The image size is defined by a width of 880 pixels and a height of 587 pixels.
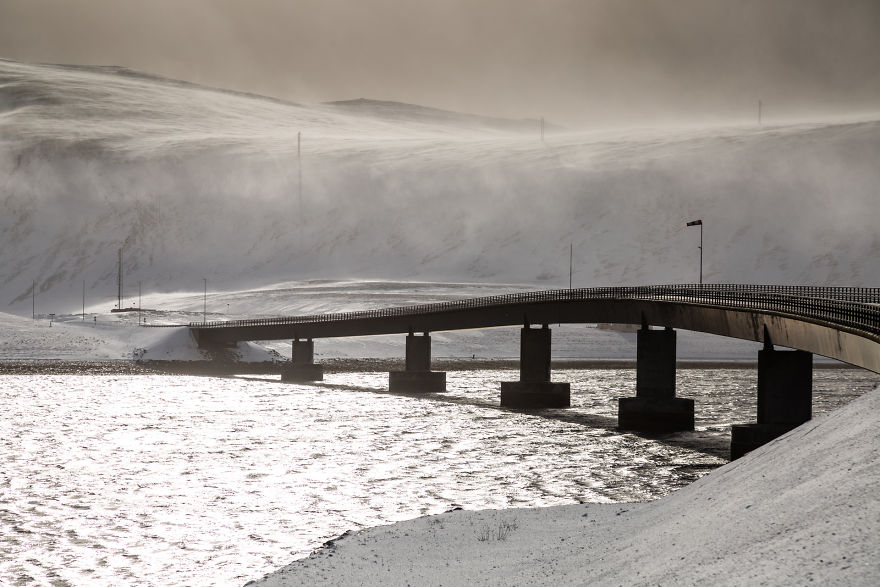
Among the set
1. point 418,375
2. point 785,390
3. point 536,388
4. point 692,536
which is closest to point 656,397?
point 785,390

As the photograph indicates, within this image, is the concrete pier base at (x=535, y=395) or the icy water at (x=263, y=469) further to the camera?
the concrete pier base at (x=535, y=395)

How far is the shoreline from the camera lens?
134125 mm

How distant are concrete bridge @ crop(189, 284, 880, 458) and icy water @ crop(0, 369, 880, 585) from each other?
2930 millimetres

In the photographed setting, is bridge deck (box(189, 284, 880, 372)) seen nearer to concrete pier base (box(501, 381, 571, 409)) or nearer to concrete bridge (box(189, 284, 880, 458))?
concrete bridge (box(189, 284, 880, 458))

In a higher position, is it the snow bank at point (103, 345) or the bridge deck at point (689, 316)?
the bridge deck at point (689, 316)

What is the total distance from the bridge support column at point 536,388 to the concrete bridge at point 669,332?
8cm

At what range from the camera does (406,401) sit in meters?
96.9

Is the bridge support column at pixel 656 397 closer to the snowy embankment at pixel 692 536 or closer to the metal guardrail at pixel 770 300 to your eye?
the metal guardrail at pixel 770 300

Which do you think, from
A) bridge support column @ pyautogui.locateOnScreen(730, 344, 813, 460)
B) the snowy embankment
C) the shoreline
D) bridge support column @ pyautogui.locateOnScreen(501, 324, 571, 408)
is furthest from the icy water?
the shoreline

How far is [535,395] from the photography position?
3632 inches

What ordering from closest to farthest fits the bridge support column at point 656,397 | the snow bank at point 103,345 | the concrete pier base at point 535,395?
the bridge support column at point 656,397
the concrete pier base at point 535,395
the snow bank at point 103,345

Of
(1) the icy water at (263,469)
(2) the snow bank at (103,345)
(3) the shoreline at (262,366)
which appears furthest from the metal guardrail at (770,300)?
(2) the snow bank at (103,345)

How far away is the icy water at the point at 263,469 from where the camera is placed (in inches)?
1403

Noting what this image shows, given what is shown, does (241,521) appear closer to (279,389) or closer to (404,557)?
(404,557)
